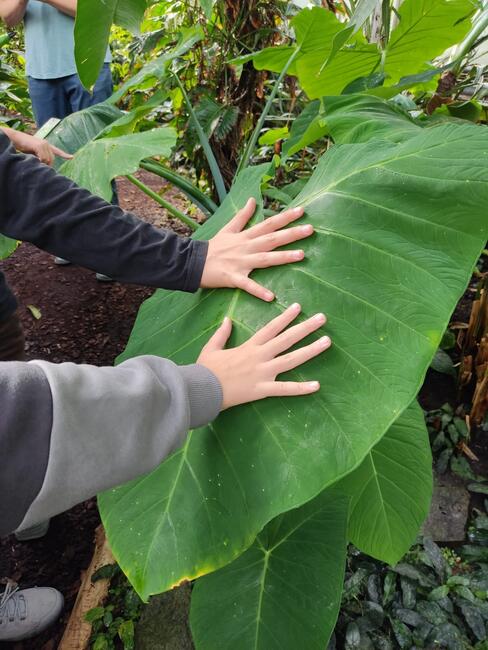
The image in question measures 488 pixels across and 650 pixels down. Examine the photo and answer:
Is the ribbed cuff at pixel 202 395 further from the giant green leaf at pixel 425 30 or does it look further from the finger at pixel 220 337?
the giant green leaf at pixel 425 30

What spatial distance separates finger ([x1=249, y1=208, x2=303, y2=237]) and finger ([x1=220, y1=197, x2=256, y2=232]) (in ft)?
0.24

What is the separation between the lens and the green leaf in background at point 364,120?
2.87ft

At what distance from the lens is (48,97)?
2.22 metres

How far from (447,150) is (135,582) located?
2.18 ft

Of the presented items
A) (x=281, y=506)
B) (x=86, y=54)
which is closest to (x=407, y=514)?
(x=281, y=506)

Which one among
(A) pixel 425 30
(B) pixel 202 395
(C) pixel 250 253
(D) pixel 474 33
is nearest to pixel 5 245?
(C) pixel 250 253

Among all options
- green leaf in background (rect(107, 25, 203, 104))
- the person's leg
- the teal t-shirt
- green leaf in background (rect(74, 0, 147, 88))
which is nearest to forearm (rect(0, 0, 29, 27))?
the teal t-shirt

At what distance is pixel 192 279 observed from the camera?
804 mm

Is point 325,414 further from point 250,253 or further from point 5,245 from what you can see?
point 5,245

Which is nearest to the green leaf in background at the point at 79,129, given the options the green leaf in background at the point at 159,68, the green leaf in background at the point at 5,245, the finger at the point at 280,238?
the green leaf in background at the point at 159,68

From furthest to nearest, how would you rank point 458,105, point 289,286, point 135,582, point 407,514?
point 458,105 < point 407,514 < point 289,286 < point 135,582

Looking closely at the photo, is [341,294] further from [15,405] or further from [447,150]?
[15,405]

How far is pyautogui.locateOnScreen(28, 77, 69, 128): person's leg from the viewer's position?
2.19 metres

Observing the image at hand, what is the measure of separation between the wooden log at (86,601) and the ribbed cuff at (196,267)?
2.73 feet
